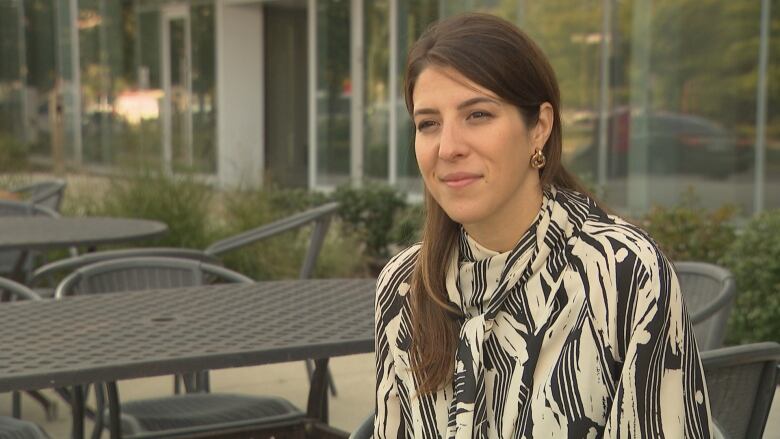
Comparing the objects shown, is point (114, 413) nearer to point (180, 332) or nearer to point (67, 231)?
point (180, 332)

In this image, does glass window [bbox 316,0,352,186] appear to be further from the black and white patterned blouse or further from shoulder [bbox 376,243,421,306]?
the black and white patterned blouse

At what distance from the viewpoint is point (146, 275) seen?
168 inches

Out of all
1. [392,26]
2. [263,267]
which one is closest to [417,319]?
[263,267]

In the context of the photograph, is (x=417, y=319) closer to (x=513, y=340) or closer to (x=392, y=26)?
(x=513, y=340)

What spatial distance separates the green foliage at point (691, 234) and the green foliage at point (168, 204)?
2898 millimetres

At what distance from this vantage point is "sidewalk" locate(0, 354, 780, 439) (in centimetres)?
518

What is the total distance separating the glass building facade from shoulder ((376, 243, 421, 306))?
39cm

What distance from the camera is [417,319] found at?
1.92m

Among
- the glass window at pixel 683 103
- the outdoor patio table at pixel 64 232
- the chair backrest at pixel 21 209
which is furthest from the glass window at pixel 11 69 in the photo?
the outdoor patio table at pixel 64 232

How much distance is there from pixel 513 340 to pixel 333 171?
14.1m

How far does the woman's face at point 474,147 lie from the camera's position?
176 cm

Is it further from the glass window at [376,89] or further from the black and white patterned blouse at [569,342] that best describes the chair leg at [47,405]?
the glass window at [376,89]

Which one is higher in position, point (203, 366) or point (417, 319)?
point (417, 319)

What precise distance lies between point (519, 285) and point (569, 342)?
0.42 feet
